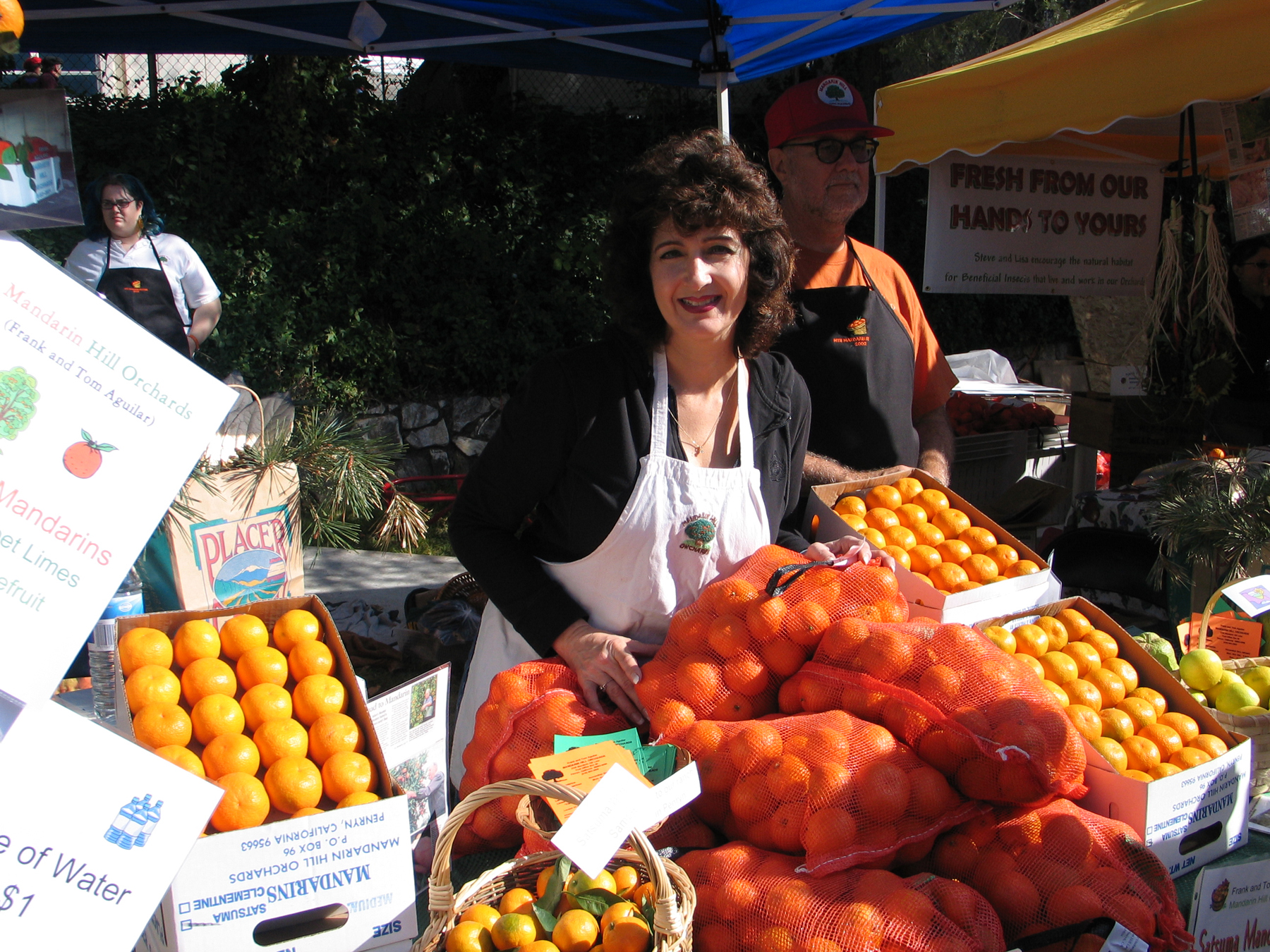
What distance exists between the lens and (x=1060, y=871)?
1.31 metres

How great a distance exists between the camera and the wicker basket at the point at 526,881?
45.1 inches

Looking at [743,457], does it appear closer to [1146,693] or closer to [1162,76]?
[1146,693]

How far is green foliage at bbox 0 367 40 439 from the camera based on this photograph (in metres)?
1.00

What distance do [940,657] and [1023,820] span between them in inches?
10.6

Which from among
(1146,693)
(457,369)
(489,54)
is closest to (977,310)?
(457,369)

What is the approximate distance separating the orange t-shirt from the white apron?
96 cm

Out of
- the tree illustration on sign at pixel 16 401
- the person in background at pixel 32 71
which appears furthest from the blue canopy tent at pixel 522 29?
the tree illustration on sign at pixel 16 401

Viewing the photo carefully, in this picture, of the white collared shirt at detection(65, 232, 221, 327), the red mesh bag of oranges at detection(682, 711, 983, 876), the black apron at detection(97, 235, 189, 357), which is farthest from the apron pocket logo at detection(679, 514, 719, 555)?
the white collared shirt at detection(65, 232, 221, 327)

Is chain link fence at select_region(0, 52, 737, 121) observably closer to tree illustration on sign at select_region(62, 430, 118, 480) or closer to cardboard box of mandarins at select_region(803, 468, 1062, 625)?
cardboard box of mandarins at select_region(803, 468, 1062, 625)

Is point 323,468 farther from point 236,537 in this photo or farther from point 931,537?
point 931,537

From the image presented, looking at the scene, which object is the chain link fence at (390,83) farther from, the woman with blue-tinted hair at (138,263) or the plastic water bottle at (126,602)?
the plastic water bottle at (126,602)

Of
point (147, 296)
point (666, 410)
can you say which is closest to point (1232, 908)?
point (666, 410)

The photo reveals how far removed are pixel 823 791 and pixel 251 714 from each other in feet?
2.97

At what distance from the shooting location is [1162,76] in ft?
11.5
